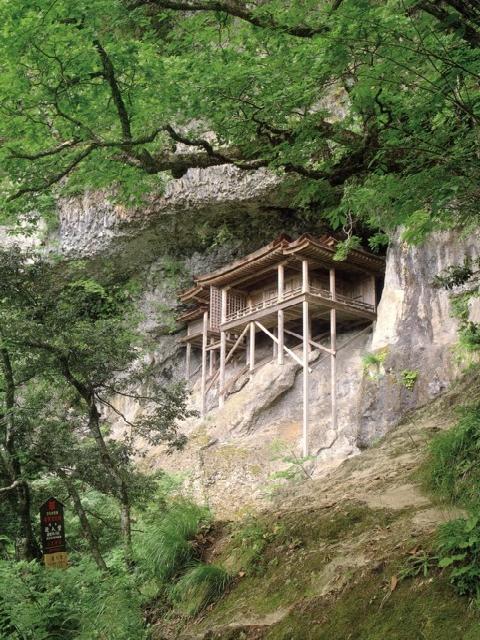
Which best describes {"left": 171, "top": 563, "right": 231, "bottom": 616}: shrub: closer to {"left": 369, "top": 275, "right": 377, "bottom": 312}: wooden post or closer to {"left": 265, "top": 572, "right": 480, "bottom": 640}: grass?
{"left": 265, "top": 572, "right": 480, "bottom": 640}: grass

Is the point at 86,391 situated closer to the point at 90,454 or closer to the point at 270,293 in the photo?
the point at 90,454

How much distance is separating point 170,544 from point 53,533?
1.58 metres

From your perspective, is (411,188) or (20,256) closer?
(411,188)

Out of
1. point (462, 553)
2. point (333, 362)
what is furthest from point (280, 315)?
point (462, 553)

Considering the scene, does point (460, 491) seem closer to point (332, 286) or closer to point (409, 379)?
point (409, 379)

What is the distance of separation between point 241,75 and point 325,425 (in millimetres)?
15667

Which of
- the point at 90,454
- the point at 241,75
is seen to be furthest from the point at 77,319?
the point at 241,75

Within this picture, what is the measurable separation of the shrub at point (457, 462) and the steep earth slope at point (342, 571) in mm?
149

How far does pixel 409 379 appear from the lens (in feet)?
54.7

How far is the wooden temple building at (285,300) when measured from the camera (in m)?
21.2

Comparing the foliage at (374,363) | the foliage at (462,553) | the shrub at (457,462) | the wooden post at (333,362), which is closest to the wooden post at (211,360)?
the wooden post at (333,362)

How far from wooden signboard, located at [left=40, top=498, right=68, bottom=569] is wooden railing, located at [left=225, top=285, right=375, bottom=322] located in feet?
51.6

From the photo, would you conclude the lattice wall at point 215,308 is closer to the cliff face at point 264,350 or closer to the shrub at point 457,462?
the cliff face at point 264,350

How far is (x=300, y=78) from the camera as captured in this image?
4.80 m
